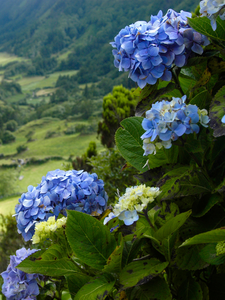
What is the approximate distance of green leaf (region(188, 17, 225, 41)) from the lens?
60 centimetres

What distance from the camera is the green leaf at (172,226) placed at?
0.45m

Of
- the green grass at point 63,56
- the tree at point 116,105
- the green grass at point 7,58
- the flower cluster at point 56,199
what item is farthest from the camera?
the green grass at point 7,58

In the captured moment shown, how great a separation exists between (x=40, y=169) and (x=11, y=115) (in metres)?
15.7

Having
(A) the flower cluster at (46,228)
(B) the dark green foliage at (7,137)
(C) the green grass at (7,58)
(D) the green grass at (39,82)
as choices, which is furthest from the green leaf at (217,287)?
(C) the green grass at (7,58)

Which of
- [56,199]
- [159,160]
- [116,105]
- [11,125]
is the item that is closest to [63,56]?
[11,125]

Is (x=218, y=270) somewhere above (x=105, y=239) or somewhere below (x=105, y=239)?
below

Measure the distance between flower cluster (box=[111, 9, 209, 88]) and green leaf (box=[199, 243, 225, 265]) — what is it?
370 millimetres

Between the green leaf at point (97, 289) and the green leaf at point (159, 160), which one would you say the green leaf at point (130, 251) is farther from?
the green leaf at point (159, 160)

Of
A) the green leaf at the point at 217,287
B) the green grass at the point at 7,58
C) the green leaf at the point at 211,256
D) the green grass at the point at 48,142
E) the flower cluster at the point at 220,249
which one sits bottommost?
the green grass at the point at 48,142

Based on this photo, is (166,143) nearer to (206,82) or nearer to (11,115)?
(206,82)

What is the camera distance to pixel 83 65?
5256 centimetres

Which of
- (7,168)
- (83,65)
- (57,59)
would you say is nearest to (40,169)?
(7,168)

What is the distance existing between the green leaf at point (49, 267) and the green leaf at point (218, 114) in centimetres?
39

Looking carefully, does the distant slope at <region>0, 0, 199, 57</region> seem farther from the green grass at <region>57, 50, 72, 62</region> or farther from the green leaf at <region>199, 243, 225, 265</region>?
the green leaf at <region>199, 243, 225, 265</region>
